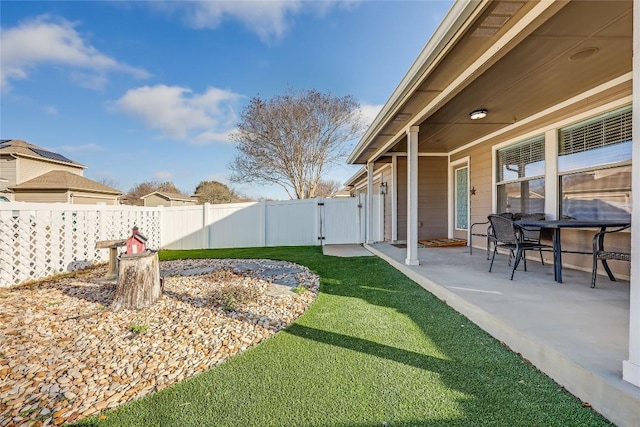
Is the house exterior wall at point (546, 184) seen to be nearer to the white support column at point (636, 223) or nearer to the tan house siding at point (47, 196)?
the white support column at point (636, 223)

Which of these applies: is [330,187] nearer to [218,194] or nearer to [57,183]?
[218,194]

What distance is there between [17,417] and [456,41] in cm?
405

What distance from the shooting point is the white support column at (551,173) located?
4.47 m

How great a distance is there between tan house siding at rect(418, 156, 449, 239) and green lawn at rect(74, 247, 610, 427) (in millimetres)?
5539

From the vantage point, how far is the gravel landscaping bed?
1.80 metres

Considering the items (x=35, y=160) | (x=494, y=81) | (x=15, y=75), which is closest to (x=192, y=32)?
(x=15, y=75)

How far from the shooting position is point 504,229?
3951 millimetres

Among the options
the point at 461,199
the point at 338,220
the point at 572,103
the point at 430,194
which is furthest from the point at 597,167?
the point at 338,220

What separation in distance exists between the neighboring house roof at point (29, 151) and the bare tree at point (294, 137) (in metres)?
10.2

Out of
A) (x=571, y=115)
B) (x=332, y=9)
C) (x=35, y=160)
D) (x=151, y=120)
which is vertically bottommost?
(x=571, y=115)

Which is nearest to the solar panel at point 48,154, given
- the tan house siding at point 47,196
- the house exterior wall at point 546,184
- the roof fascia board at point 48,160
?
the roof fascia board at point 48,160

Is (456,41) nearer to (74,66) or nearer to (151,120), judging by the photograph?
(74,66)

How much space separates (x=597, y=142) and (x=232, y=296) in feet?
16.9

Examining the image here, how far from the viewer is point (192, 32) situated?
29.5 feet
